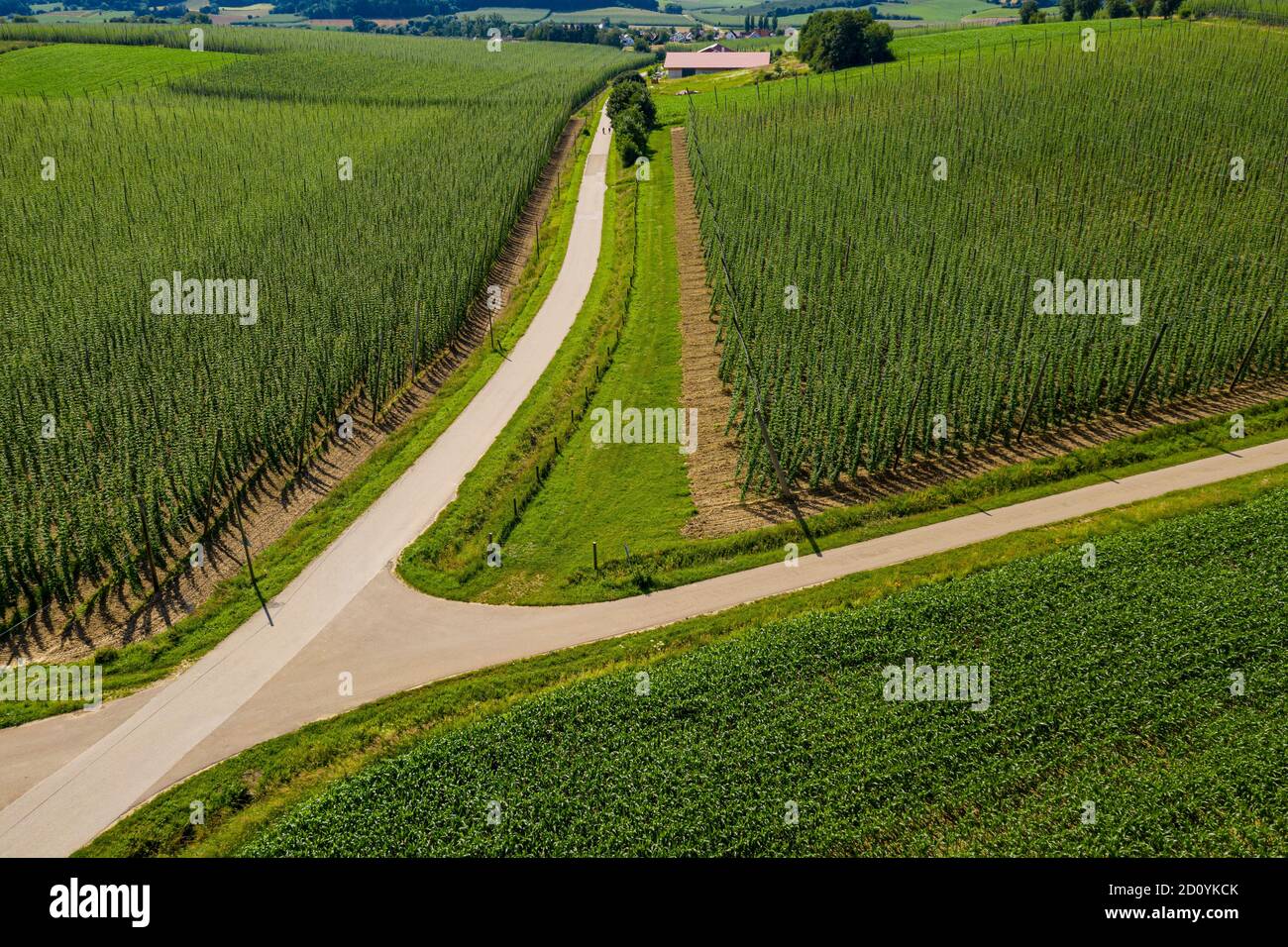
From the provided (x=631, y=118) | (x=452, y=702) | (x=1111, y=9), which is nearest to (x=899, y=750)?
Answer: (x=452, y=702)

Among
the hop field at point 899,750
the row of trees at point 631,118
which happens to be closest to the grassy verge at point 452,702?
the hop field at point 899,750

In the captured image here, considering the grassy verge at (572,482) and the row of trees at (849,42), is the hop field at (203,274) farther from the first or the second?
the row of trees at (849,42)

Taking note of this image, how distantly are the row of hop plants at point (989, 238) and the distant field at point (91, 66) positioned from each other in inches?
3423

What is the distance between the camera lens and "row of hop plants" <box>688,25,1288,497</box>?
45781 mm

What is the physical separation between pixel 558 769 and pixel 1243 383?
4767 cm

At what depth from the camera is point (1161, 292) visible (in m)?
54.5

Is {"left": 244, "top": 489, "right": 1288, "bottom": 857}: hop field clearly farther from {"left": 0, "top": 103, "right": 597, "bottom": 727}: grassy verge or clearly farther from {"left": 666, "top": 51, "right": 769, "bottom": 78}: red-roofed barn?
{"left": 666, "top": 51, "right": 769, "bottom": 78}: red-roofed barn

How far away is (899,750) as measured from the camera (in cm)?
2706

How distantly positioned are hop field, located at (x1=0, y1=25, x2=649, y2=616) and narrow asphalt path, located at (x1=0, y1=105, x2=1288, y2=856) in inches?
288

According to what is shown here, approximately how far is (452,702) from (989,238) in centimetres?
5473

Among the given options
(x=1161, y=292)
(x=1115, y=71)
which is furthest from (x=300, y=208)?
(x=1115, y=71)

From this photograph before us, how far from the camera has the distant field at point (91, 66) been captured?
381 ft

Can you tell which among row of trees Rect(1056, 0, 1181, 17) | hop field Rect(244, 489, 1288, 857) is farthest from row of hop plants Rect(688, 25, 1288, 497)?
row of trees Rect(1056, 0, 1181, 17)

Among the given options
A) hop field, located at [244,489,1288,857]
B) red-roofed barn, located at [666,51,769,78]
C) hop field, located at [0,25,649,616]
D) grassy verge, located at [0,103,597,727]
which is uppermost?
red-roofed barn, located at [666,51,769,78]
